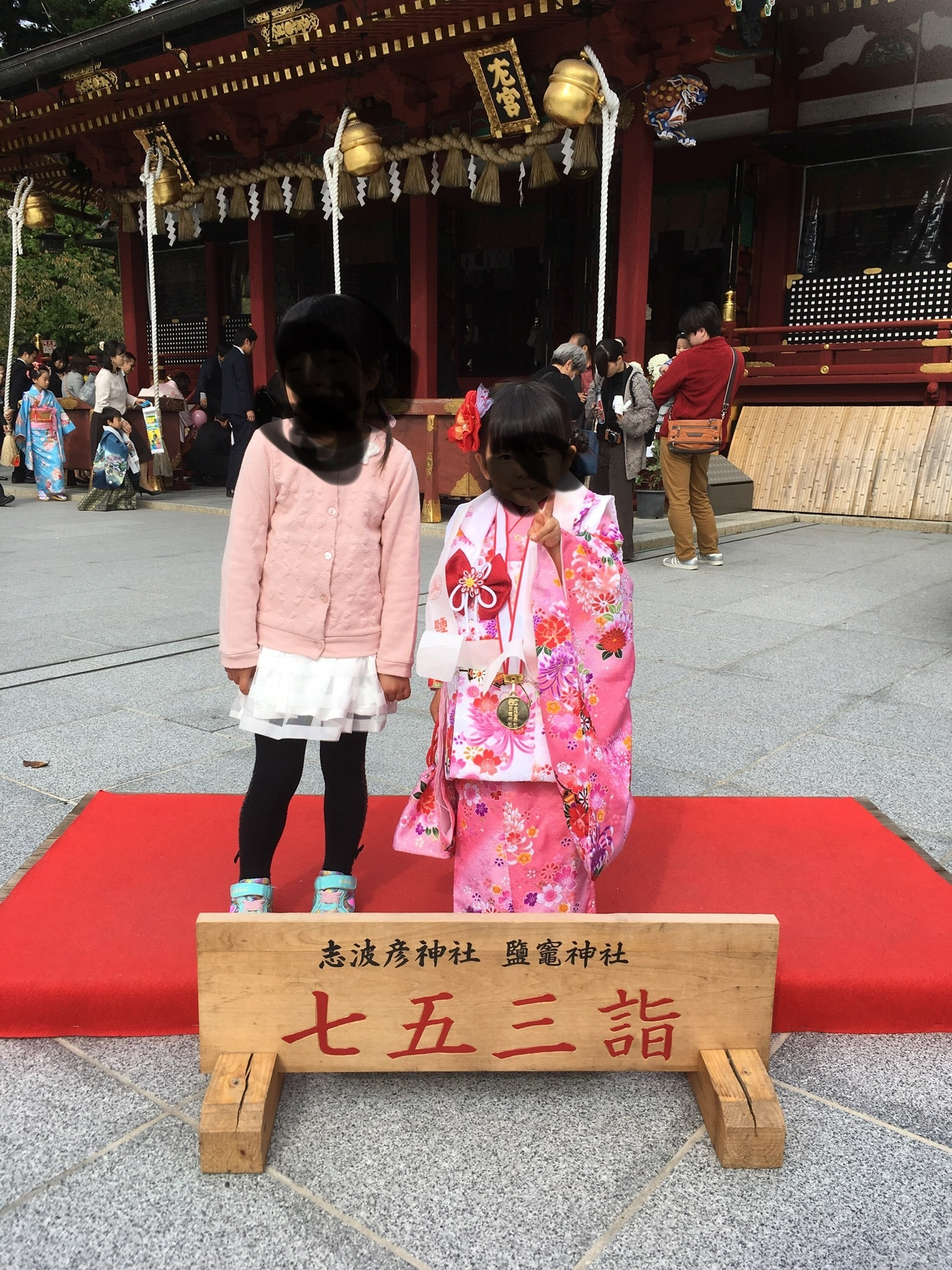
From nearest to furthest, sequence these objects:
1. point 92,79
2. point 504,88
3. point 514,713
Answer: point 514,713 → point 504,88 → point 92,79

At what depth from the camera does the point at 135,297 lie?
512 inches

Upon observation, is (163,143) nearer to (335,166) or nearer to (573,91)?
(335,166)

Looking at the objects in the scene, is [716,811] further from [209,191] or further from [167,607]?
[209,191]

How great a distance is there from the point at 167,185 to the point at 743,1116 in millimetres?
11709

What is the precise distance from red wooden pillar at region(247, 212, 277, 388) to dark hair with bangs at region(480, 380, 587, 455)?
9.86 meters

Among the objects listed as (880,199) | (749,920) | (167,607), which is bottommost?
(167,607)

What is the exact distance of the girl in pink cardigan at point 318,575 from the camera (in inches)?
76.7

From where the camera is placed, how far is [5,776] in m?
3.09

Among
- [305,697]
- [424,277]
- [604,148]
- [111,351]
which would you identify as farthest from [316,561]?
[111,351]

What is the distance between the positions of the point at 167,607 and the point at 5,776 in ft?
8.88

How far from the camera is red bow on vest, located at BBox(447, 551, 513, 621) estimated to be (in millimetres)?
1932

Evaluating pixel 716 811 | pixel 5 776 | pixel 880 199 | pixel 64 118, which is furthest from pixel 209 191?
pixel 716 811

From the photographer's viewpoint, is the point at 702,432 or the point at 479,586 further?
the point at 702,432

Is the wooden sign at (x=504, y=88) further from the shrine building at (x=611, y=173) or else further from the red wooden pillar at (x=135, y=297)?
the red wooden pillar at (x=135, y=297)
